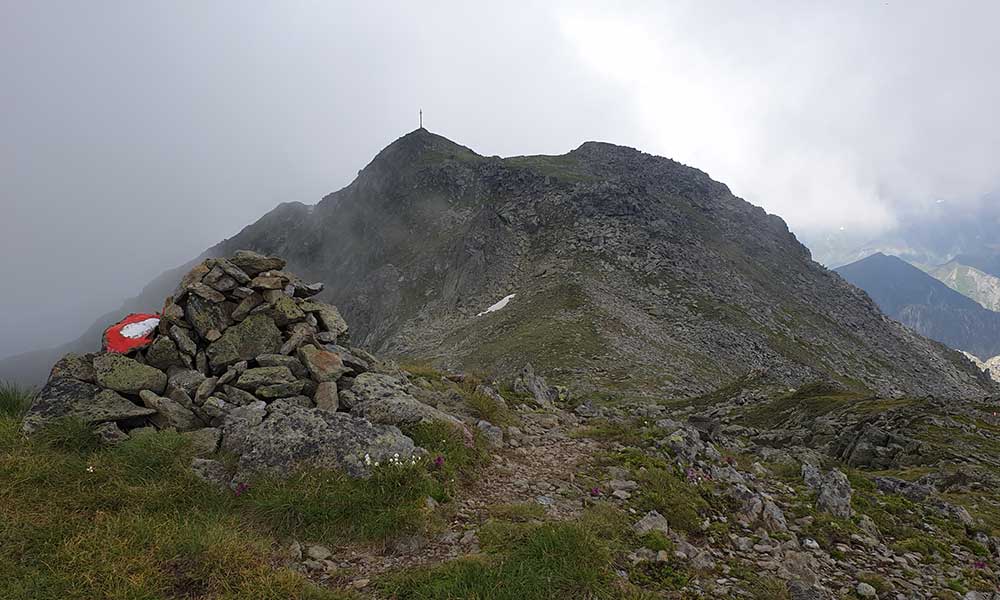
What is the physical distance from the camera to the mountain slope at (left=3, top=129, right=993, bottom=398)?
161 feet

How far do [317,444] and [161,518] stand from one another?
2.48 metres

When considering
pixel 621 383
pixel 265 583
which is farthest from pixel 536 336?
pixel 265 583

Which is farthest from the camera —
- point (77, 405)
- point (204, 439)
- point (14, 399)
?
point (14, 399)

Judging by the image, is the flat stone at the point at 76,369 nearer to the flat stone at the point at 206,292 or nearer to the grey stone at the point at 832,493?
the flat stone at the point at 206,292

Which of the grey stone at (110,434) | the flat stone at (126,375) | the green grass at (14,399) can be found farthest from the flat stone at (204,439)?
the green grass at (14,399)

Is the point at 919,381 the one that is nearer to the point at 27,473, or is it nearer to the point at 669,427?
the point at 669,427

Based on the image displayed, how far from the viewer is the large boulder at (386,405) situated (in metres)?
10.6

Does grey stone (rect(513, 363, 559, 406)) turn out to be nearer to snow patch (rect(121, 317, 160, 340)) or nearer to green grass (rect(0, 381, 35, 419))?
snow patch (rect(121, 317, 160, 340))

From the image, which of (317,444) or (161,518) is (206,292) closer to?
(317,444)

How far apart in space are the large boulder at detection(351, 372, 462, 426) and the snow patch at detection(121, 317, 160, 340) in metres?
5.34

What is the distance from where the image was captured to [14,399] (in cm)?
1028

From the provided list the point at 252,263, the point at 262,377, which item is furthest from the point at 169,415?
the point at 252,263

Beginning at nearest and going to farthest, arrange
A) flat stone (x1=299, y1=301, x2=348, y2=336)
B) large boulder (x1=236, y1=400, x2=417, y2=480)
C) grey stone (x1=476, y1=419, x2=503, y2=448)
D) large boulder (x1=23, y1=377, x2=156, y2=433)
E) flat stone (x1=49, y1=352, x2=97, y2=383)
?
large boulder (x1=236, y1=400, x2=417, y2=480)
large boulder (x1=23, y1=377, x2=156, y2=433)
flat stone (x1=49, y1=352, x2=97, y2=383)
grey stone (x1=476, y1=419, x2=503, y2=448)
flat stone (x1=299, y1=301, x2=348, y2=336)

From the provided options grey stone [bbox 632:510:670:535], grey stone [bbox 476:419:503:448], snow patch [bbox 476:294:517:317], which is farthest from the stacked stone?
snow patch [bbox 476:294:517:317]
